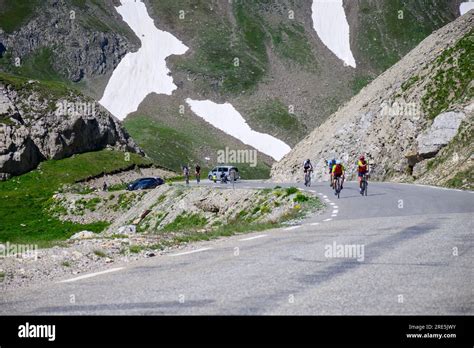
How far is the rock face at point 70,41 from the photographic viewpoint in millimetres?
152750

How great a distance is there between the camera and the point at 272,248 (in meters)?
14.5

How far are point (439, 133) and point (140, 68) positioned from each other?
116m

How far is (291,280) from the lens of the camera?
1010 centimetres

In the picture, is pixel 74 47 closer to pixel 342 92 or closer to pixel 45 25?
pixel 45 25

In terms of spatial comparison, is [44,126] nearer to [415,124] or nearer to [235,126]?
[415,124]

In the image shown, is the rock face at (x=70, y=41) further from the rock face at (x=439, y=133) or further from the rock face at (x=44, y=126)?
the rock face at (x=439, y=133)

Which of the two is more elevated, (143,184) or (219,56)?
(219,56)

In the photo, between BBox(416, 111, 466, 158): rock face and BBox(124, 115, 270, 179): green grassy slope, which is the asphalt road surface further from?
BBox(124, 115, 270, 179): green grassy slope

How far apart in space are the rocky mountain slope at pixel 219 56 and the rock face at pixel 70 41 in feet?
0.81

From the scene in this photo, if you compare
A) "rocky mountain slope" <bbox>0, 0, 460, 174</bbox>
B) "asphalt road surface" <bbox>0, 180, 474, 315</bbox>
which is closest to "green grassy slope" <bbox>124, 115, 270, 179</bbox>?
"rocky mountain slope" <bbox>0, 0, 460, 174</bbox>

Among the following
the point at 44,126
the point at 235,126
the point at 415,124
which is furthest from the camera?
the point at 235,126

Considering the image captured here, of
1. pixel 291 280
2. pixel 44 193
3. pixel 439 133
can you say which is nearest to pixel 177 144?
pixel 44 193

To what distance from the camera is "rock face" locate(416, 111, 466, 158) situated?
50825 millimetres

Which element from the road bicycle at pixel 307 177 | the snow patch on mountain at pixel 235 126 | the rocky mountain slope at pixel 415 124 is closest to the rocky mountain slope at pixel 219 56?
the snow patch on mountain at pixel 235 126
